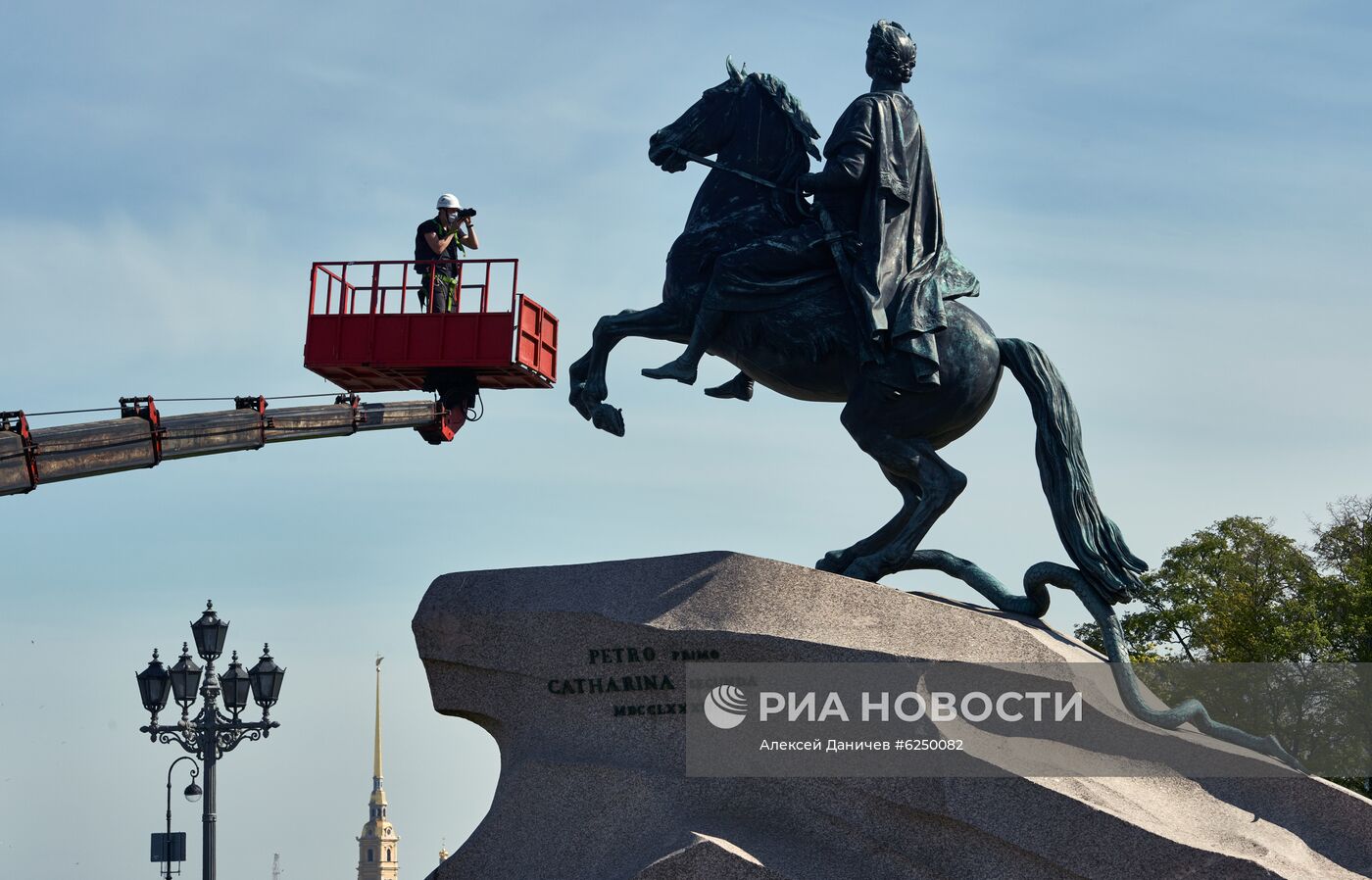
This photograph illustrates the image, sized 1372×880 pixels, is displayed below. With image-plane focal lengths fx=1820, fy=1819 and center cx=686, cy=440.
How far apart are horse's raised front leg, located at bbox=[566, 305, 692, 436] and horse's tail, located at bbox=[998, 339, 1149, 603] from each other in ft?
7.09

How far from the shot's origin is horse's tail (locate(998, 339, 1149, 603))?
37.3 feet

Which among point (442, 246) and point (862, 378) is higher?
point (442, 246)

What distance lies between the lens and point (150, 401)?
773 inches

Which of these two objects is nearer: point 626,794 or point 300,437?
point 626,794

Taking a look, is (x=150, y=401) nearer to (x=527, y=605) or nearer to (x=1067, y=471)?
(x=527, y=605)

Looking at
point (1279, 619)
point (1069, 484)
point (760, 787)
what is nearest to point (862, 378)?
point (1069, 484)

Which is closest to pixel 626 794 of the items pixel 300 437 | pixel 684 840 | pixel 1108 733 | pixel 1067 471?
pixel 684 840

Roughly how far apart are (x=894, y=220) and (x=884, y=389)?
45.5 inches

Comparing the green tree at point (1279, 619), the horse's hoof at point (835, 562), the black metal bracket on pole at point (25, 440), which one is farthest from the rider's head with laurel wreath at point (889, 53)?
the green tree at point (1279, 619)

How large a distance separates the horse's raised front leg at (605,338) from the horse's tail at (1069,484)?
2.16m

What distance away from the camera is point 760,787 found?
32.5 ft

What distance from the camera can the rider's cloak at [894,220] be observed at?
11.3m

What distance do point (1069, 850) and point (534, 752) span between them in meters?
3.06

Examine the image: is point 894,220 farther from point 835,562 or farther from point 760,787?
point 760,787
